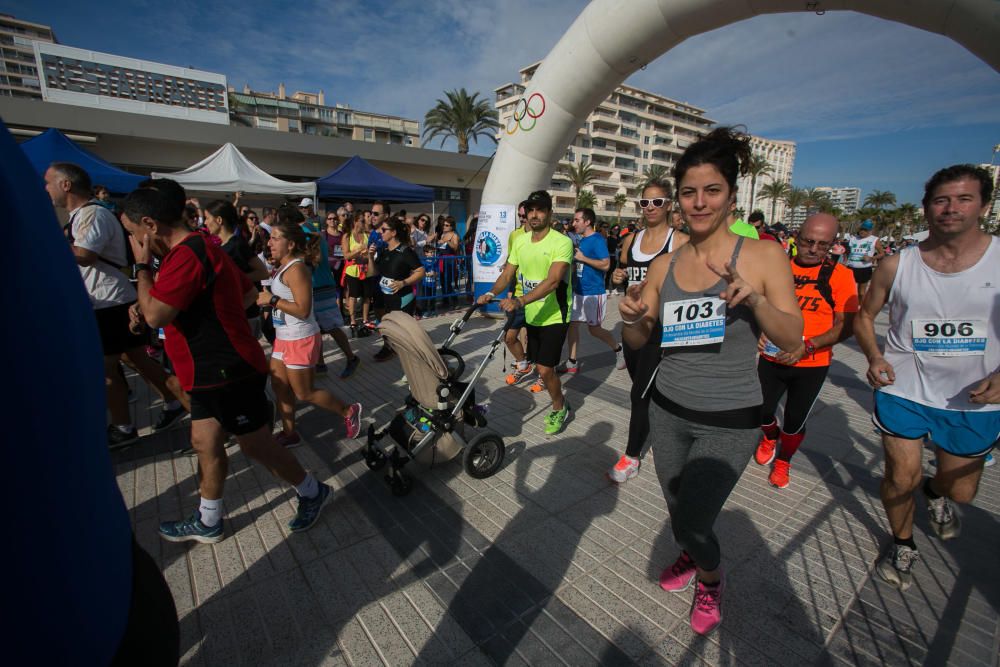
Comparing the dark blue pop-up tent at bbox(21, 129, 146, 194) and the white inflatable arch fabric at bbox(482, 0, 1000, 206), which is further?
the dark blue pop-up tent at bbox(21, 129, 146, 194)

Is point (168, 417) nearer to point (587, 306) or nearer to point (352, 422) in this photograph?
point (352, 422)

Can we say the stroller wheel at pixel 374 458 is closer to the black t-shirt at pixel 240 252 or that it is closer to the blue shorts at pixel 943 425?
the black t-shirt at pixel 240 252

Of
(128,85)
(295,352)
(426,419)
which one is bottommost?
(426,419)

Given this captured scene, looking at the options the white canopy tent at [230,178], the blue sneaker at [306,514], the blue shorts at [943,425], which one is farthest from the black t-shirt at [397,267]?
the white canopy tent at [230,178]

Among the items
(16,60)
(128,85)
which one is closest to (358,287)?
(128,85)

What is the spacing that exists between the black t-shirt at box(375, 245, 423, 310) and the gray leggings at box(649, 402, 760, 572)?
448 centimetres

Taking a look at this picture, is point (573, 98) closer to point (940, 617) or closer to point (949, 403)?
point (949, 403)

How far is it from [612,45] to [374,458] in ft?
22.6

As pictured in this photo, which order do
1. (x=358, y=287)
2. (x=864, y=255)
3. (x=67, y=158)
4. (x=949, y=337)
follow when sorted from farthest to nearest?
(x=864, y=255) → (x=67, y=158) → (x=358, y=287) → (x=949, y=337)

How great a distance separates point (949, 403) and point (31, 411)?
3.64 meters

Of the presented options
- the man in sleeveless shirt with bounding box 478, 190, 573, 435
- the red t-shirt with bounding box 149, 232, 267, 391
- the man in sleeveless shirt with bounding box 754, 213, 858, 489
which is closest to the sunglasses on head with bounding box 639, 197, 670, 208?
the man in sleeveless shirt with bounding box 478, 190, 573, 435

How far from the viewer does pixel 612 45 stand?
6781 millimetres

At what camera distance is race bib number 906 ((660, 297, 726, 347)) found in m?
1.92

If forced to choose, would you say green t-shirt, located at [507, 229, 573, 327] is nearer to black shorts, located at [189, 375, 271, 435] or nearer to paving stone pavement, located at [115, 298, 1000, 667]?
paving stone pavement, located at [115, 298, 1000, 667]
